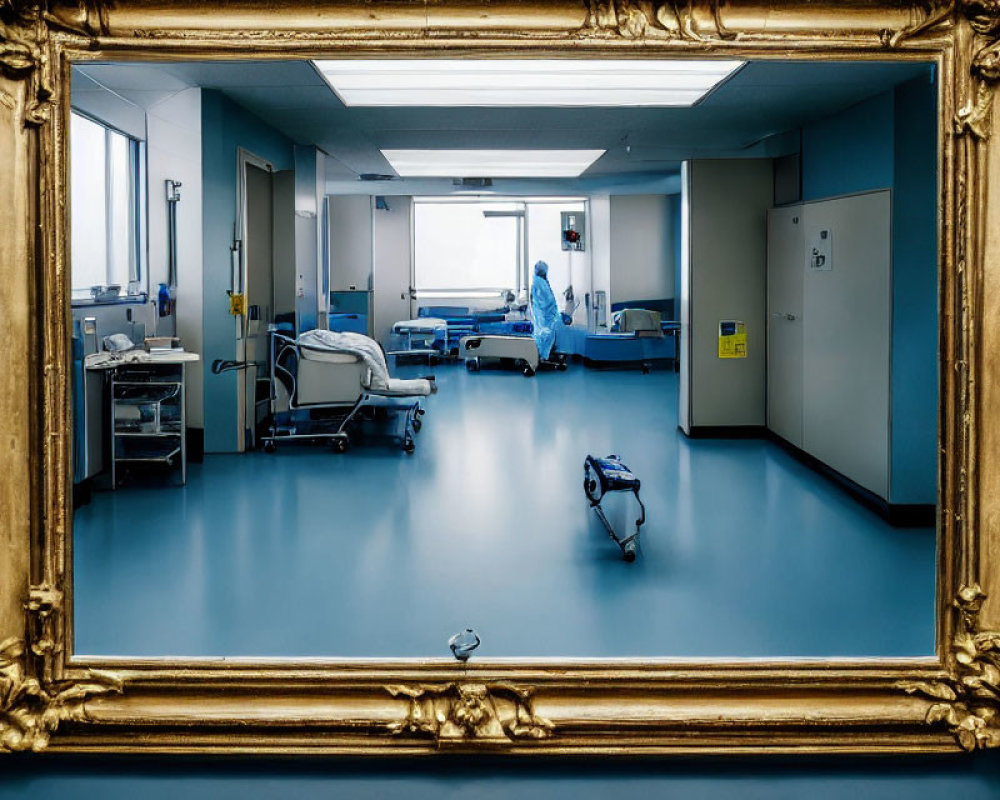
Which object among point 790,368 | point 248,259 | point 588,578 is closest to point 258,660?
point 588,578

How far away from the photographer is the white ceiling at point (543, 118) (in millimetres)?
5141

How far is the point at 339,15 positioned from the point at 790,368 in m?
5.78

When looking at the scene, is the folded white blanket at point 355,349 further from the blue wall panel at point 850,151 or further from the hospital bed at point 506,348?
the hospital bed at point 506,348

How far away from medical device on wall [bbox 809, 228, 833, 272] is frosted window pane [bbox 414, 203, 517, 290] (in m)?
9.10

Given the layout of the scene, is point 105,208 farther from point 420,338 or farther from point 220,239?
point 420,338

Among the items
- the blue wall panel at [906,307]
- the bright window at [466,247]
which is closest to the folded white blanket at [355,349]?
the blue wall panel at [906,307]

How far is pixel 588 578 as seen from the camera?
12.9ft

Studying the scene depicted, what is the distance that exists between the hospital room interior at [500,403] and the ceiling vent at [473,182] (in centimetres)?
211

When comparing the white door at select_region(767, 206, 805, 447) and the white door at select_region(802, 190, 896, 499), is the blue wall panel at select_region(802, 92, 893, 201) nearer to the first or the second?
the white door at select_region(802, 190, 896, 499)

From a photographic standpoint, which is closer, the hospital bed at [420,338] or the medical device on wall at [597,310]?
the hospital bed at [420,338]

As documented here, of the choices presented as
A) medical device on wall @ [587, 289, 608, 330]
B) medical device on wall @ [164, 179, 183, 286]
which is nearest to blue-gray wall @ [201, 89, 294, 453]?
medical device on wall @ [164, 179, 183, 286]

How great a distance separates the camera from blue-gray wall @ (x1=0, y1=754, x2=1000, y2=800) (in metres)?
1.83

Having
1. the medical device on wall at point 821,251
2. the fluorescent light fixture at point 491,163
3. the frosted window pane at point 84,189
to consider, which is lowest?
the frosted window pane at point 84,189

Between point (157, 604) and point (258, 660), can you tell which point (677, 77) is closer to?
point (157, 604)
